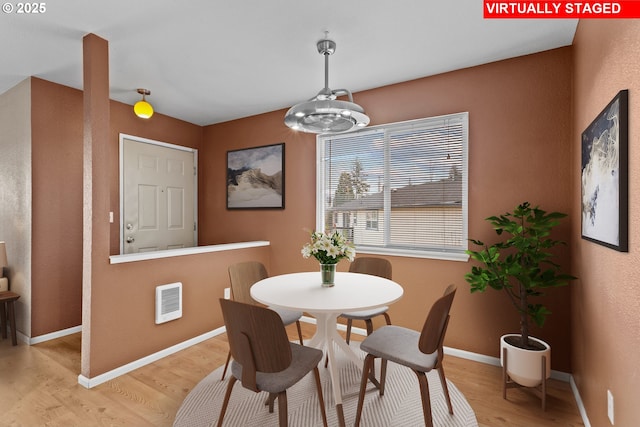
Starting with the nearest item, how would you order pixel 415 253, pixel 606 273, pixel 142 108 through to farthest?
pixel 606 273
pixel 415 253
pixel 142 108

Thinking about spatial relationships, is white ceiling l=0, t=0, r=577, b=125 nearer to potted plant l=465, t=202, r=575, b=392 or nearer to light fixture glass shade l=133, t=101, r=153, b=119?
light fixture glass shade l=133, t=101, r=153, b=119

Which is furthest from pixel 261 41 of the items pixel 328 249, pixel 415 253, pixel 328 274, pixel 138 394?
pixel 138 394

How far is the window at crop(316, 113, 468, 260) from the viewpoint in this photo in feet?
9.67

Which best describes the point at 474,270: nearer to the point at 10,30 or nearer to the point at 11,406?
the point at 11,406

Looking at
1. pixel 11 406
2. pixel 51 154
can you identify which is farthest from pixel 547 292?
pixel 51 154

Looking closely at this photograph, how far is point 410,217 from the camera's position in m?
3.19

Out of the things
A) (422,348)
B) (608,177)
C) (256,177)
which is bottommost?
(422,348)

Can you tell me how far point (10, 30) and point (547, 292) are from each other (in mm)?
4395

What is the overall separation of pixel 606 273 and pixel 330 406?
172cm

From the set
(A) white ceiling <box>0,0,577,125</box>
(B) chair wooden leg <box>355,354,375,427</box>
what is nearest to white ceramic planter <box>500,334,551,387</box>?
(B) chair wooden leg <box>355,354,375,427</box>

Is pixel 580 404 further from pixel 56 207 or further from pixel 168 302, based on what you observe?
pixel 56 207

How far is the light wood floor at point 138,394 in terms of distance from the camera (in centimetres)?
201

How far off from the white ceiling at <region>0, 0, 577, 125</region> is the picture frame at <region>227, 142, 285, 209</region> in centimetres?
94

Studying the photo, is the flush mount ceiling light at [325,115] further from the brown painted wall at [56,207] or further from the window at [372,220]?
the brown painted wall at [56,207]
